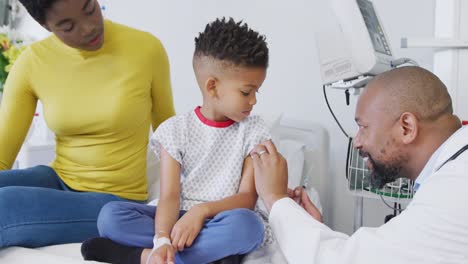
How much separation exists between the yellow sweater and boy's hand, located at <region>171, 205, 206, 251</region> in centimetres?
45

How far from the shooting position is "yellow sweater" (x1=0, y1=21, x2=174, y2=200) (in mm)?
1468

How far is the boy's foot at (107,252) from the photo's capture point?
3.54 feet

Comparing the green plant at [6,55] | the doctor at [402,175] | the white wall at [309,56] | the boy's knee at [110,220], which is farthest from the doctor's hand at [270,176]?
the green plant at [6,55]

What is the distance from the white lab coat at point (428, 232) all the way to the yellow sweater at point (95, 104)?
78 centimetres

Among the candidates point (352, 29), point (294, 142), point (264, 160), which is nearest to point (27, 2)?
point (264, 160)

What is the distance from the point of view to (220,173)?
1.26m

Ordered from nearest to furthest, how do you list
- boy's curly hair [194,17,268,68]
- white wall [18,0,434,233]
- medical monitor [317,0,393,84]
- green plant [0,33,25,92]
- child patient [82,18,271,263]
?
child patient [82,18,271,263] < boy's curly hair [194,17,268,68] < medical monitor [317,0,393,84] < white wall [18,0,434,233] < green plant [0,33,25,92]

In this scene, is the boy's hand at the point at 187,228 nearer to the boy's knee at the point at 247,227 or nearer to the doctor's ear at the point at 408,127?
the boy's knee at the point at 247,227

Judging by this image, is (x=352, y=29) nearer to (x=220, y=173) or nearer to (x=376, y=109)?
(x=376, y=109)

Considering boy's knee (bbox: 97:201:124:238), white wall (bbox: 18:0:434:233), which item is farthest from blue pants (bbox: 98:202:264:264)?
white wall (bbox: 18:0:434:233)

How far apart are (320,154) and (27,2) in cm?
131

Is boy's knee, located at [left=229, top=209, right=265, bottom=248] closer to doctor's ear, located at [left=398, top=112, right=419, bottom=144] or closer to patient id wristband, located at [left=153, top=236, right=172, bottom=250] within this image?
patient id wristband, located at [left=153, top=236, right=172, bottom=250]

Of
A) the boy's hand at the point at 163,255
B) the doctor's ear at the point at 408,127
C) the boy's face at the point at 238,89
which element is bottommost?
the boy's hand at the point at 163,255

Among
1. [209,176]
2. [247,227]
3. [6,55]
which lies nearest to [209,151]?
[209,176]
